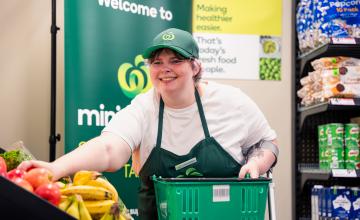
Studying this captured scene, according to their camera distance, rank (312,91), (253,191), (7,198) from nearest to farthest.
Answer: (7,198) < (253,191) < (312,91)

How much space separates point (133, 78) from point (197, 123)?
1262 mm

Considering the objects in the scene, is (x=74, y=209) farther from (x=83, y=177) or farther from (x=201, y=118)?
(x=201, y=118)

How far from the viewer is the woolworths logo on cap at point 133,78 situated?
3.60 m

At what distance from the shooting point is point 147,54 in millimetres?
2295

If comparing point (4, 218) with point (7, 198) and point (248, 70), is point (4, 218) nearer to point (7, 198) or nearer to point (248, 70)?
point (7, 198)

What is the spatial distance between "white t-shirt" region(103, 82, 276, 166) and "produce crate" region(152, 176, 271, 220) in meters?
0.44

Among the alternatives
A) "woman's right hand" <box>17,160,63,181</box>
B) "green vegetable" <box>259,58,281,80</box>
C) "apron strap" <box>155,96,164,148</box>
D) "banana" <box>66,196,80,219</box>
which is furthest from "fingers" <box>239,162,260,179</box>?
"green vegetable" <box>259,58,281,80</box>

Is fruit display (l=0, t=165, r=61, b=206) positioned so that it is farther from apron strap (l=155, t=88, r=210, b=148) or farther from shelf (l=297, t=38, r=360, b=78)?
shelf (l=297, t=38, r=360, b=78)

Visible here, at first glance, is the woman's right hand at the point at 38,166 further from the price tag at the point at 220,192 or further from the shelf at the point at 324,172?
the shelf at the point at 324,172

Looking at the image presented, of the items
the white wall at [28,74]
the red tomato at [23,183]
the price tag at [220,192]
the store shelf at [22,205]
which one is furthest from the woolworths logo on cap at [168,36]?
the white wall at [28,74]

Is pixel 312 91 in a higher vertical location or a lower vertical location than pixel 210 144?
higher

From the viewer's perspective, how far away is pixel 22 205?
103cm

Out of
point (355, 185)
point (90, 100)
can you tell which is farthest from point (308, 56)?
point (90, 100)

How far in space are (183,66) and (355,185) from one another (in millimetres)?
2550
